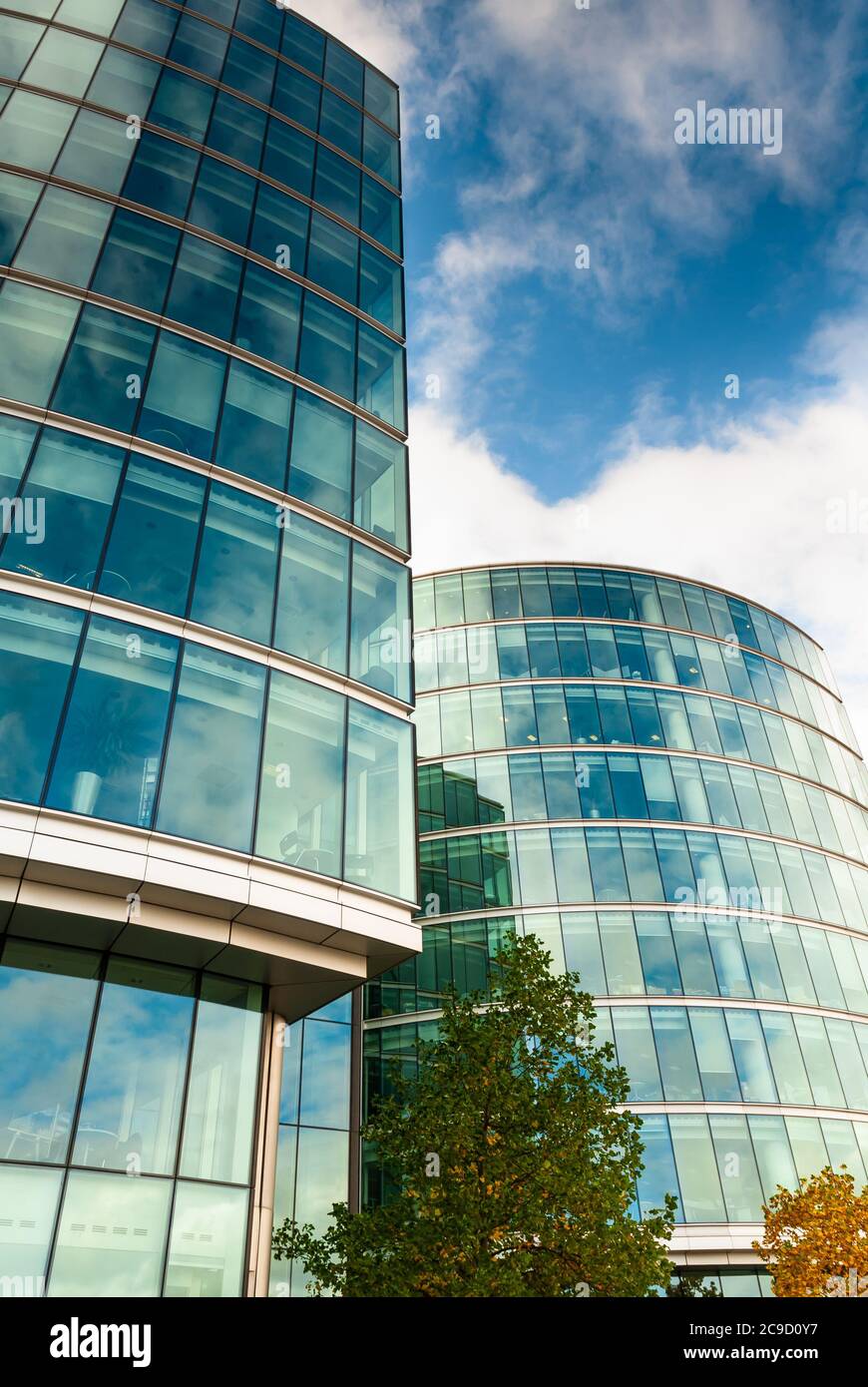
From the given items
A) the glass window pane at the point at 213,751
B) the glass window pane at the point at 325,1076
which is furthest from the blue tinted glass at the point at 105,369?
the glass window pane at the point at 325,1076

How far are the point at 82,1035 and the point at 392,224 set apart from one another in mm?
20881

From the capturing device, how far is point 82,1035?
1266 cm

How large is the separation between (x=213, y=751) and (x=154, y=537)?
12.3ft

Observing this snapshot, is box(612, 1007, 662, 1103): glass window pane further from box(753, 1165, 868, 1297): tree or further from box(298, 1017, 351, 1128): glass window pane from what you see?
box(298, 1017, 351, 1128): glass window pane

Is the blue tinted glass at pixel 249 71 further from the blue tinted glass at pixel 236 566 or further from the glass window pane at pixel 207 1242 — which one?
the glass window pane at pixel 207 1242

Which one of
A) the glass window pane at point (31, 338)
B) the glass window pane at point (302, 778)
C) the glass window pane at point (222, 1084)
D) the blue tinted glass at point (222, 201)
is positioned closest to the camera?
the glass window pane at point (222, 1084)

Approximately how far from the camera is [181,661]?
1452 cm

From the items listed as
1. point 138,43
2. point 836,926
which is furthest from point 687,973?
point 138,43

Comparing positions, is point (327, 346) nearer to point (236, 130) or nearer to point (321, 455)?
point (321, 455)

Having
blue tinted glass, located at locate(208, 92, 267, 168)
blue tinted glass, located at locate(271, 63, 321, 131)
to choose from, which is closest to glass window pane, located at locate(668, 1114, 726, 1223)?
blue tinted glass, located at locate(208, 92, 267, 168)

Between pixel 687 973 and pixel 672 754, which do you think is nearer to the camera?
pixel 687 973

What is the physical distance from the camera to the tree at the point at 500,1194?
13.6m

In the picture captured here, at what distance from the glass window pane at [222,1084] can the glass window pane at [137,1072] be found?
0.87 feet

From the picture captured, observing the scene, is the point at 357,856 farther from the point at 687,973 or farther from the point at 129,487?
the point at 687,973
